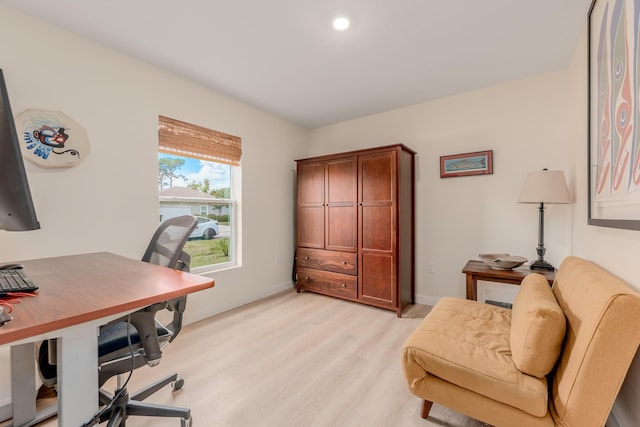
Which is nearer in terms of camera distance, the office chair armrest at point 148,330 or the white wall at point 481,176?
the office chair armrest at point 148,330

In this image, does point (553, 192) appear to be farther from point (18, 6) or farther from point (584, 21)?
point (18, 6)

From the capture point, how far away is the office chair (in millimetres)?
1168

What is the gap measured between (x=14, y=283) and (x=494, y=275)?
2.74 meters

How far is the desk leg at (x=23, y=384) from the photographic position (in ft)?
4.41

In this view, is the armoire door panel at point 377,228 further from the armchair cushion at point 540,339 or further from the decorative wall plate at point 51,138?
the decorative wall plate at point 51,138

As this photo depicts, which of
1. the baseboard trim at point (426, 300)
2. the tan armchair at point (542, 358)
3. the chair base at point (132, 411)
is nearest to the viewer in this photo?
the tan armchair at point (542, 358)

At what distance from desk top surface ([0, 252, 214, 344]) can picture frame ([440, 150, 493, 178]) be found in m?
2.83

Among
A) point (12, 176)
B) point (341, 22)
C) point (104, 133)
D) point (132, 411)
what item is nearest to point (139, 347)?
point (132, 411)

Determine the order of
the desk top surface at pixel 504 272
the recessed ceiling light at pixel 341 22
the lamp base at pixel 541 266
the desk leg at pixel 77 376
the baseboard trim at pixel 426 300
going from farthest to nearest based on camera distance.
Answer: the baseboard trim at pixel 426 300, the lamp base at pixel 541 266, the desk top surface at pixel 504 272, the recessed ceiling light at pixel 341 22, the desk leg at pixel 77 376

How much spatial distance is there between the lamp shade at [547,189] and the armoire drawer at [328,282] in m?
1.86

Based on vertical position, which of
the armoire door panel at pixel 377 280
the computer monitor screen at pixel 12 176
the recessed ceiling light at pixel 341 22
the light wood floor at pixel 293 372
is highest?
the recessed ceiling light at pixel 341 22

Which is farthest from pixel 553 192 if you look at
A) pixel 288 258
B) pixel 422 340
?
pixel 288 258

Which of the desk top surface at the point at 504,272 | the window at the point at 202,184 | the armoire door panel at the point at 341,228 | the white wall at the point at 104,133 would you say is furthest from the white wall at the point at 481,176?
the white wall at the point at 104,133

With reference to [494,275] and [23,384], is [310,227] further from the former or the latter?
[23,384]
